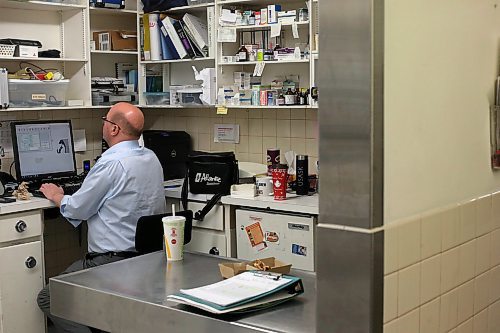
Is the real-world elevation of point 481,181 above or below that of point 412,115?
below

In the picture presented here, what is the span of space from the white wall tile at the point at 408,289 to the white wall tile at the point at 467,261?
24 cm

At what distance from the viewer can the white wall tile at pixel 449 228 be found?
5.56 ft

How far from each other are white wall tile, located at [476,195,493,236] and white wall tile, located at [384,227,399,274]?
→ 0.46 meters

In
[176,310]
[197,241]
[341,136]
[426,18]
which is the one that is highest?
[426,18]

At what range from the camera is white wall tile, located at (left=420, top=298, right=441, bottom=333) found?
1.62 meters

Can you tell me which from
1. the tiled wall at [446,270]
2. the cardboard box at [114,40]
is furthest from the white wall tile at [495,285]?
the cardboard box at [114,40]

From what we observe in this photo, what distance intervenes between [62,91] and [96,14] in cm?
73

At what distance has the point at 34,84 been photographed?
14.4 feet

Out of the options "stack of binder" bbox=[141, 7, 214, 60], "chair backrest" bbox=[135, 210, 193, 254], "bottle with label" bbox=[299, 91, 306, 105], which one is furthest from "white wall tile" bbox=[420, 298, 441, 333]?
"stack of binder" bbox=[141, 7, 214, 60]

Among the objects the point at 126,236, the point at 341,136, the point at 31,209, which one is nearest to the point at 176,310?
the point at 341,136

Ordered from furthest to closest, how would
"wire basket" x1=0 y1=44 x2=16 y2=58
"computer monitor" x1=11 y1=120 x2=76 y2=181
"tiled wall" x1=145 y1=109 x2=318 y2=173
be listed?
1. "tiled wall" x1=145 y1=109 x2=318 y2=173
2. "computer monitor" x1=11 y1=120 x2=76 y2=181
3. "wire basket" x1=0 y1=44 x2=16 y2=58

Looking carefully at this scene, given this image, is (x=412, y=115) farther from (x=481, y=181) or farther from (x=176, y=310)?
(x=176, y=310)

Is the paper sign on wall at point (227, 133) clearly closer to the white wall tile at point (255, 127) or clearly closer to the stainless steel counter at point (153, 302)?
the white wall tile at point (255, 127)

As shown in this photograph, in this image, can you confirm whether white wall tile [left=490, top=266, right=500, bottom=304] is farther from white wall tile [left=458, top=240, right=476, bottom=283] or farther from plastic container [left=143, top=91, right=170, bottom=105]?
plastic container [left=143, top=91, right=170, bottom=105]
